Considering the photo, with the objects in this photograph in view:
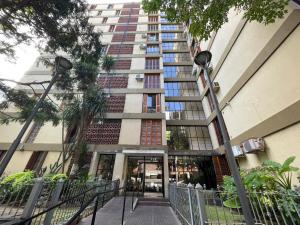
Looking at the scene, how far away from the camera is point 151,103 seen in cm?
1427

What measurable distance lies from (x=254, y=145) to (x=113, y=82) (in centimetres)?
1345

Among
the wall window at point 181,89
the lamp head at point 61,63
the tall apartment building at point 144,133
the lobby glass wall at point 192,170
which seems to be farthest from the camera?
the wall window at point 181,89

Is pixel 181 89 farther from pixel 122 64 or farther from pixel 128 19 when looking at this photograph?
pixel 128 19

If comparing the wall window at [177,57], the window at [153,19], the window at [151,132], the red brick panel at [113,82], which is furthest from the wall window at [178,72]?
the window at [153,19]

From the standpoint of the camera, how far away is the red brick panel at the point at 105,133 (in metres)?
12.2

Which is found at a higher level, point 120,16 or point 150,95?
point 120,16

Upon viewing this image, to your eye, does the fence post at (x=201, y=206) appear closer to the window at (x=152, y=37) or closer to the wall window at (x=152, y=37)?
the wall window at (x=152, y=37)

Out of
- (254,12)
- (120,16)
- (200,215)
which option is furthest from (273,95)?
(120,16)

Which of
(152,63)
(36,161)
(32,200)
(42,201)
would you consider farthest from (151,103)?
(32,200)

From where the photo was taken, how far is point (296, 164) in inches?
195

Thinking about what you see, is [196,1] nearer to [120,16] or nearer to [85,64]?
[85,64]

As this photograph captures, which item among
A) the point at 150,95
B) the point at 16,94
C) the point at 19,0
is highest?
the point at 150,95

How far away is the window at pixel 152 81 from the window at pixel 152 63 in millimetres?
1370

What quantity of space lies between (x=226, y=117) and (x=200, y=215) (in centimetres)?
814
